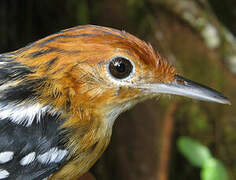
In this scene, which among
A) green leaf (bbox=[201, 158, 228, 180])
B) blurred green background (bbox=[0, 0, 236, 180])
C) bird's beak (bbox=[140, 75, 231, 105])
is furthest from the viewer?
blurred green background (bbox=[0, 0, 236, 180])

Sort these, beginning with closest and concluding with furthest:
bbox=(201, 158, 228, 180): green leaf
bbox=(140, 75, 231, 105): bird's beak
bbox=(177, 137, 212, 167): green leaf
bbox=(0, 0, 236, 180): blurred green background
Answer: bbox=(140, 75, 231, 105): bird's beak < bbox=(201, 158, 228, 180): green leaf < bbox=(177, 137, 212, 167): green leaf < bbox=(0, 0, 236, 180): blurred green background

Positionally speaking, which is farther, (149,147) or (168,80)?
(149,147)

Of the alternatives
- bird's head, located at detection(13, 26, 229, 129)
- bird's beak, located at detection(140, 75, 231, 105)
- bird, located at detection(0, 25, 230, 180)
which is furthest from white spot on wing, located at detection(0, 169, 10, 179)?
bird's beak, located at detection(140, 75, 231, 105)

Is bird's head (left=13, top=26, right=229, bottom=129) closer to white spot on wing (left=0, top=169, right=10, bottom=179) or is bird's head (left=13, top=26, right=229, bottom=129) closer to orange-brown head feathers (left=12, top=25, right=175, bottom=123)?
orange-brown head feathers (left=12, top=25, right=175, bottom=123)

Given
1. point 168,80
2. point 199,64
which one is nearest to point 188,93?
point 168,80

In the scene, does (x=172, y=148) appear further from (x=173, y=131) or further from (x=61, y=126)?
(x=61, y=126)

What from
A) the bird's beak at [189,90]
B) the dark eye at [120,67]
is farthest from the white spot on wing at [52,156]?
the bird's beak at [189,90]

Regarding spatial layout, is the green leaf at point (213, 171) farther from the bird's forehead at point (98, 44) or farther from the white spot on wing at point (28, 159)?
the white spot on wing at point (28, 159)
